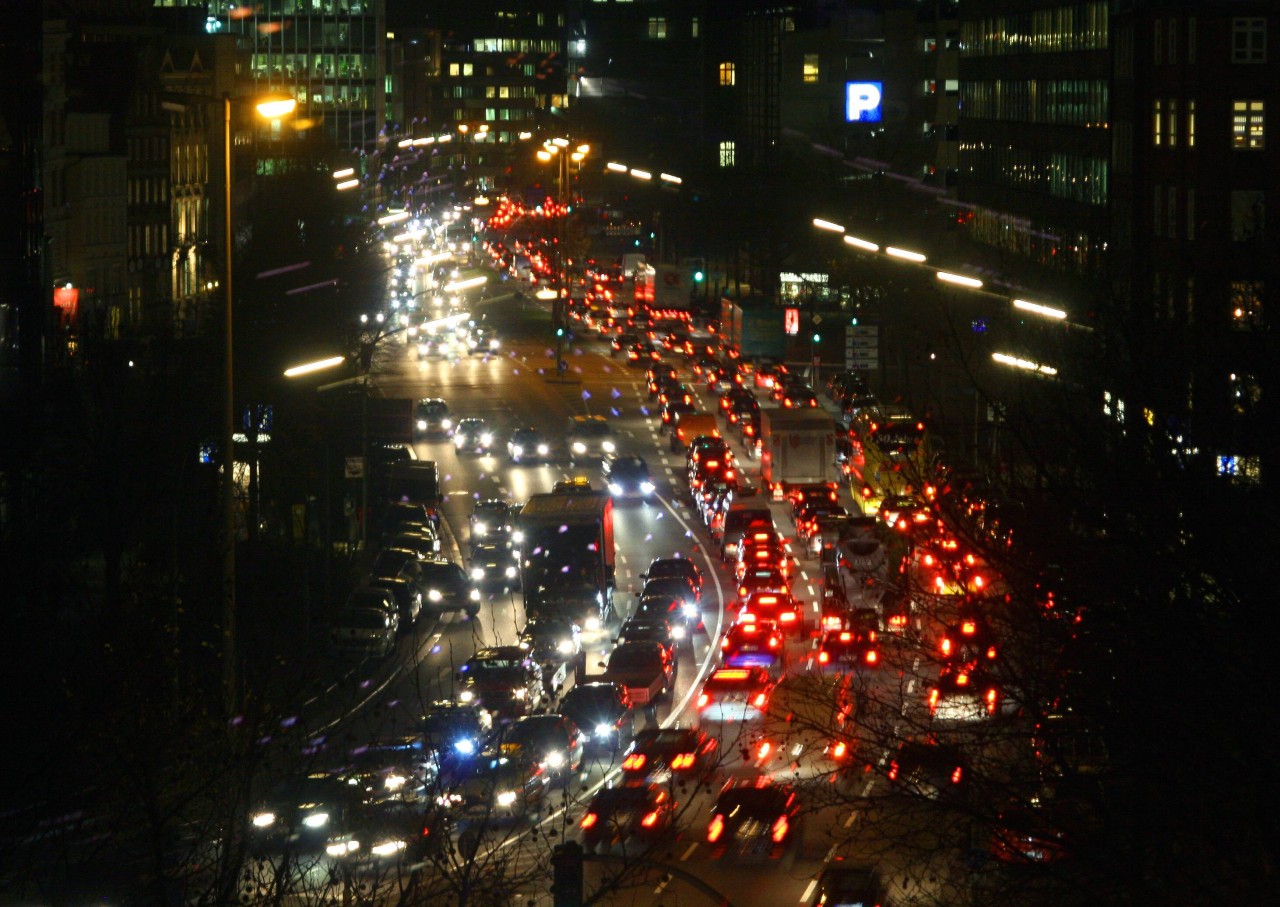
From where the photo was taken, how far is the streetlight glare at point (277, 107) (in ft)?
67.2

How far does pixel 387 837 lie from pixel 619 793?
433cm

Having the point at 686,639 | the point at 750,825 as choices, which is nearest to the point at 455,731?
the point at 750,825

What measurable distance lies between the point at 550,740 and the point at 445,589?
16.9 m

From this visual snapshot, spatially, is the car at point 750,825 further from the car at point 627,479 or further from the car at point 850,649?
the car at point 627,479

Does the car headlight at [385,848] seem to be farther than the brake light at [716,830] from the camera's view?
No

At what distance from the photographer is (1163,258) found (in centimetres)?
4391

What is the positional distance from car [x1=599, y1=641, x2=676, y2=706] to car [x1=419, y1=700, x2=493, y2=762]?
322 inches

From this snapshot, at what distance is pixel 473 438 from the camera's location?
62625 mm

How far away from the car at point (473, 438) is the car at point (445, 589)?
72.1 ft

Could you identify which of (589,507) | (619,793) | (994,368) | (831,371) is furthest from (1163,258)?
(831,371)

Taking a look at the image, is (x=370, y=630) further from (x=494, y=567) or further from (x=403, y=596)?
(x=494, y=567)

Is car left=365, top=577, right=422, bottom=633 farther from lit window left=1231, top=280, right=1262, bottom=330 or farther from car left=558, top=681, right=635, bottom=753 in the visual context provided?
lit window left=1231, top=280, right=1262, bottom=330

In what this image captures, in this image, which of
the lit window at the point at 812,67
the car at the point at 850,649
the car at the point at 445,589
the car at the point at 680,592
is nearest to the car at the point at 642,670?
the car at the point at 850,649

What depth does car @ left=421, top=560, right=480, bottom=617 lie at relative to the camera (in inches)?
1575
